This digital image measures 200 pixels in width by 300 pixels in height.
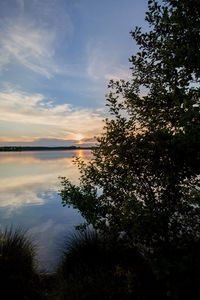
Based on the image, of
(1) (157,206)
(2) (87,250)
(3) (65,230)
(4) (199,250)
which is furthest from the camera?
(3) (65,230)

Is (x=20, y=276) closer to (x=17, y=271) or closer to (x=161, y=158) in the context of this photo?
(x=17, y=271)

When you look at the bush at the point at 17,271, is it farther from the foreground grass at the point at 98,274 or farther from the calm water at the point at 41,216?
the calm water at the point at 41,216

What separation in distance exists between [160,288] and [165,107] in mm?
4171

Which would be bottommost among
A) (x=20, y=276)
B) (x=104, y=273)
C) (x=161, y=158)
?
(x=20, y=276)

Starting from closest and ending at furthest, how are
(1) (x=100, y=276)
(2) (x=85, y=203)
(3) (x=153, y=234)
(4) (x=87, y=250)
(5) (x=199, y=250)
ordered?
(5) (x=199, y=250)
(3) (x=153, y=234)
(1) (x=100, y=276)
(2) (x=85, y=203)
(4) (x=87, y=250)

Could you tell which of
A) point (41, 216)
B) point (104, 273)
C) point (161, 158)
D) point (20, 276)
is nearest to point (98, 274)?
point (104, 273)

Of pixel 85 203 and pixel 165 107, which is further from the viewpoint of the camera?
pixel 85 203

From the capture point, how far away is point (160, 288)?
10.7 ft

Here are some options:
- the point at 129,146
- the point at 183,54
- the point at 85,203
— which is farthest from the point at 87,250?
the point at 183,54

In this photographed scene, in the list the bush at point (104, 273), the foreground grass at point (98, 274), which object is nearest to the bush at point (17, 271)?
the foreground grass at point (98, 274)

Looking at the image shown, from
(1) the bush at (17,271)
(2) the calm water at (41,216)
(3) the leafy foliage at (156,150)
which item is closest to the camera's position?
(3) the leafy foliage at (156,150)

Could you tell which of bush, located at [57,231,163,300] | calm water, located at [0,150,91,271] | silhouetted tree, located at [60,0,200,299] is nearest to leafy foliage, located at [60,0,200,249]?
silhouetted tree, located at [60,0,200,299]

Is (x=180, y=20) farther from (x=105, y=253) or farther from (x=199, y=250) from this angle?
(x=105, y=253)

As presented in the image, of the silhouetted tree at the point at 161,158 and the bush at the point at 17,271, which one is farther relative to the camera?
the bush at the point at 17,271
